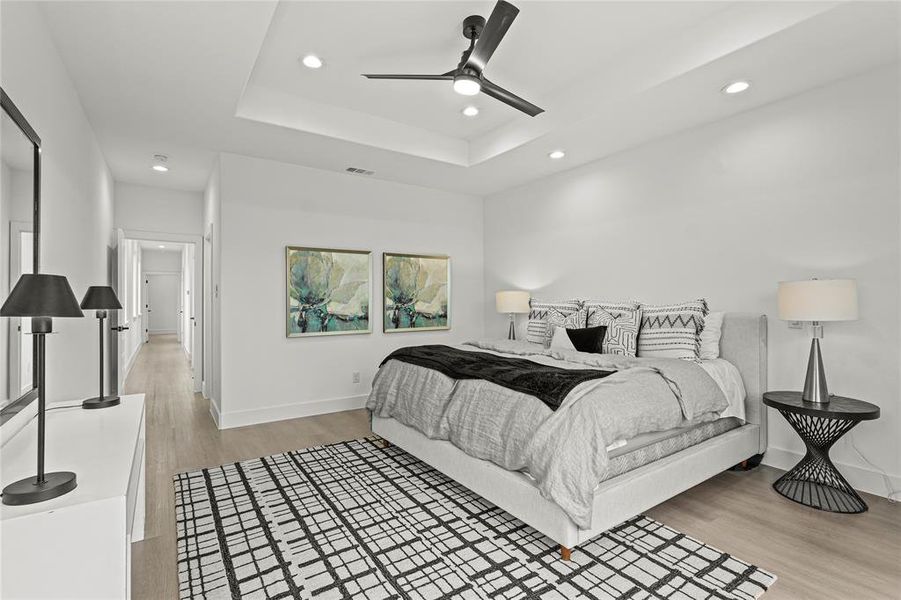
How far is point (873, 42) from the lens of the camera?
8.18 feet

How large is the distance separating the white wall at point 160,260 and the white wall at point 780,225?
478 inches

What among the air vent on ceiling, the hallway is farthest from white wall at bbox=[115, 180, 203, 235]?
the air vent on ceiling

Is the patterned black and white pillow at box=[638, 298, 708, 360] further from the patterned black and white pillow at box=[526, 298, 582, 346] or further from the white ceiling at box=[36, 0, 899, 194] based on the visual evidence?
the white ceiling at box=[36, 0, 899, 194]

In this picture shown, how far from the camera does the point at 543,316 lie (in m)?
4.56

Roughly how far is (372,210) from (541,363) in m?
2.93

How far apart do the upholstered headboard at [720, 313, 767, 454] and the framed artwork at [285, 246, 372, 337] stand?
3517 millimetres

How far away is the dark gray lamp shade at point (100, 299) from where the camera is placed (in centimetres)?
246

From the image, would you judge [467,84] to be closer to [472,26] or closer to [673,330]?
[472,26]

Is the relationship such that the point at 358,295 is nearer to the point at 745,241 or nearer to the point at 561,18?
the point at 561,18

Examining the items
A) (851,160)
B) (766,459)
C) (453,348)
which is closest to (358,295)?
(453,348)

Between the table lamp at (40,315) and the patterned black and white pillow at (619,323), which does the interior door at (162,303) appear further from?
the table lamp at (40,315)

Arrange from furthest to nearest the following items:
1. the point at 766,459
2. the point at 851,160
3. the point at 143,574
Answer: the point at 766,459 → the point at 851,160 → the point at 143,574

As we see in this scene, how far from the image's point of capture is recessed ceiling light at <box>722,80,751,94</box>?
2.91 meters

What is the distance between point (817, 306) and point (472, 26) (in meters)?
2.58
